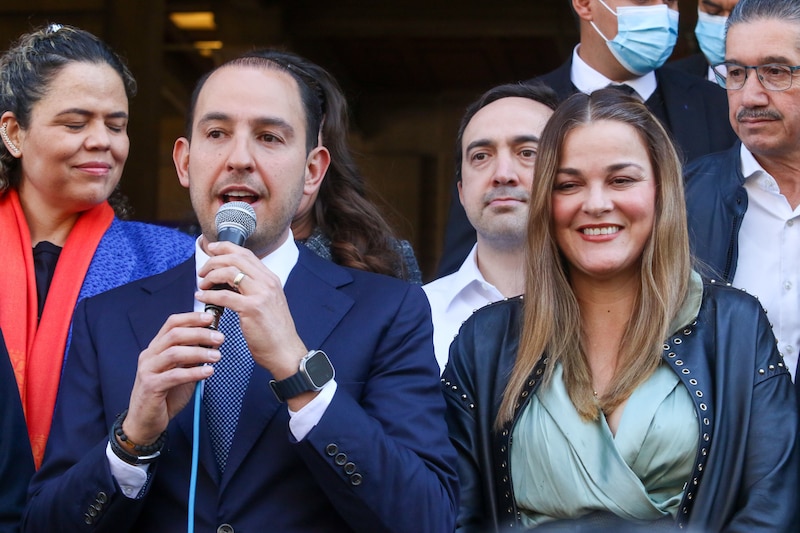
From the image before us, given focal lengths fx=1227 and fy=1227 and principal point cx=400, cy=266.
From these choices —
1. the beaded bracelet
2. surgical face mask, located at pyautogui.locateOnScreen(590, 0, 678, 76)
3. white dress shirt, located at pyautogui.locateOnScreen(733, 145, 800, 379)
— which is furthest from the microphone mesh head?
surgical face mask, located at pyautogui.locateOnScreen(590, 0, 678, 76)

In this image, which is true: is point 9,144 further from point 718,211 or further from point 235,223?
point 718,211

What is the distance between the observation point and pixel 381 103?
11234 mm

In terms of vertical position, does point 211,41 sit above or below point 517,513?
above

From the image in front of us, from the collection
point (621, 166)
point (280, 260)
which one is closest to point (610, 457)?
point (621, 166)

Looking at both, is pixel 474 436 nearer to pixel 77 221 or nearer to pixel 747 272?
pixel 747 272

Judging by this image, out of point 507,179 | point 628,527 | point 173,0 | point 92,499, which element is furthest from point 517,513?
point 173,0

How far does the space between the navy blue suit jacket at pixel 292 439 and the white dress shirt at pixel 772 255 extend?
1167 millimetres

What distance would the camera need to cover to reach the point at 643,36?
14.3 ft

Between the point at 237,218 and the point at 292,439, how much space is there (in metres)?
0.45

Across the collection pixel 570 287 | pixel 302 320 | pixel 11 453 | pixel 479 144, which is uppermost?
pixel 479 144

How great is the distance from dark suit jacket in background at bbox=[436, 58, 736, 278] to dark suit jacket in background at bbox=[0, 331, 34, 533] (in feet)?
5.69

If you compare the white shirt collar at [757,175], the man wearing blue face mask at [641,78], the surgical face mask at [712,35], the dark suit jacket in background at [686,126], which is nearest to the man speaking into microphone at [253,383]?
the white shirt collar at [757,175]

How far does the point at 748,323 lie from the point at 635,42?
174 cm

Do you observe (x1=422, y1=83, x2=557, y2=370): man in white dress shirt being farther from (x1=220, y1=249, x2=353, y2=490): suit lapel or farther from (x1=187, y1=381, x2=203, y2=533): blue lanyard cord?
(x1=187, y1=381, x2=203, y2=533): blue lanyard cord
